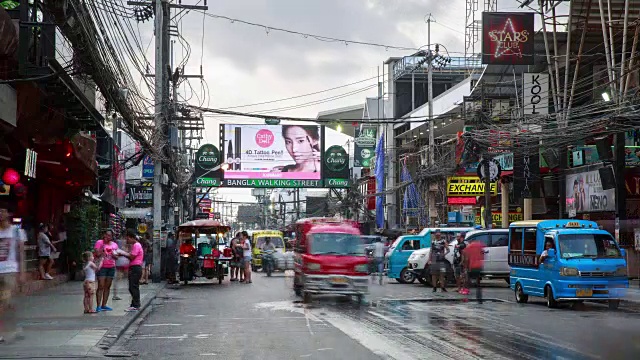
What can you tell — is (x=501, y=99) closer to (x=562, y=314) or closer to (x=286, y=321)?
(x=562, y=314)

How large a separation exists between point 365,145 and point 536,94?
Answer: 3504 centimetres

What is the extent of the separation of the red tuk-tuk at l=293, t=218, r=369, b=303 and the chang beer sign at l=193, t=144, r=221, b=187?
29.7 m

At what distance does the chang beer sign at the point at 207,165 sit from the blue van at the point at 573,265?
110ft

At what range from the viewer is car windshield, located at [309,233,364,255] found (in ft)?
71.8

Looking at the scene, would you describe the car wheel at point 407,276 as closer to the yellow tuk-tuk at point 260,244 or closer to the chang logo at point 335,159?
the yellow tuk-tuk at point 260,244

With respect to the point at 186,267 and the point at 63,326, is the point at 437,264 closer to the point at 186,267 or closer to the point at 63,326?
the point at 186,267

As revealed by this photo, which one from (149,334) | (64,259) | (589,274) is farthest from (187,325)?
(64,259)

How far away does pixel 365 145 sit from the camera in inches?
2665

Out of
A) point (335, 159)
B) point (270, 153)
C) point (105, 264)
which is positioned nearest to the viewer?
point (105, 264)

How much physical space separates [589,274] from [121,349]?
38.8 ft

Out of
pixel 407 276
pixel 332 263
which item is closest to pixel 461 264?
pixel 332 263

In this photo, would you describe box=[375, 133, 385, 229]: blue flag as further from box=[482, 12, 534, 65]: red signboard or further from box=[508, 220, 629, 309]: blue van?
box=[508, 220, 629, 309]: blue van

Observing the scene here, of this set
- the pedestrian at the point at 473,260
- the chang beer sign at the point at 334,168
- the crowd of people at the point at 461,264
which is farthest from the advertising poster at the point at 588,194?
the chang beer sign at the point at 334,168

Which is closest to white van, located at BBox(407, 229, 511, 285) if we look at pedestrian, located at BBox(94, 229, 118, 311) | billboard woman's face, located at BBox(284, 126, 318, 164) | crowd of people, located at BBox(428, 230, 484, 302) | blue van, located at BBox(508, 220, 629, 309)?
crowd of people, located at BBox(428, 230, 484, 302)
